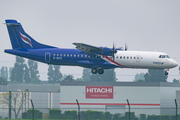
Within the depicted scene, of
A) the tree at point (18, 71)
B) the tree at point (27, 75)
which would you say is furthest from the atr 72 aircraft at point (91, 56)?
the tree at point (27, 75)

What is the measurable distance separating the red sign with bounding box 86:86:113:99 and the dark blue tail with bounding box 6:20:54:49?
1058cm

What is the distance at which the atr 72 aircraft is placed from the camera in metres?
46.3

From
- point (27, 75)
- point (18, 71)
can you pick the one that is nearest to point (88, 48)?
point (18, 71)

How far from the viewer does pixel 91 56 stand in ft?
156

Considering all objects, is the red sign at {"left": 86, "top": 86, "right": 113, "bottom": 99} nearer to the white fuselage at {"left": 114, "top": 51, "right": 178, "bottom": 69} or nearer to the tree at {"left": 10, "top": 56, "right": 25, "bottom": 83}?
the white fuselage at {"left": 114, "top": 51, "right": 178, "bottom": 69}

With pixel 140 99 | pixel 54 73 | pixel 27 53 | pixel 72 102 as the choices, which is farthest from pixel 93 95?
pixel 54 73

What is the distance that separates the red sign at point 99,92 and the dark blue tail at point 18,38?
34.7 feet

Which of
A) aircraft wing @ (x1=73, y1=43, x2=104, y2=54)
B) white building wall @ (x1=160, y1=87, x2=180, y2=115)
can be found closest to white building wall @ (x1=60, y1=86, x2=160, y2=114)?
white building wall @ (x1=160, y1=87, x2=180, y2=115)

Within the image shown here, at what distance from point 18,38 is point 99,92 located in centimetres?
1538

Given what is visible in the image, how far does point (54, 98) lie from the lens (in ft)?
236

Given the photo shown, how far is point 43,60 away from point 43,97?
1010 inches

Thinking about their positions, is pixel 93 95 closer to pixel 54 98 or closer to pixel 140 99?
pixel 140 99

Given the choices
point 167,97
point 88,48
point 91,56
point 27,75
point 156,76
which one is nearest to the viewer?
point 88,48

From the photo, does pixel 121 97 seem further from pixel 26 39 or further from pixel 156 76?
pixel 156 76
